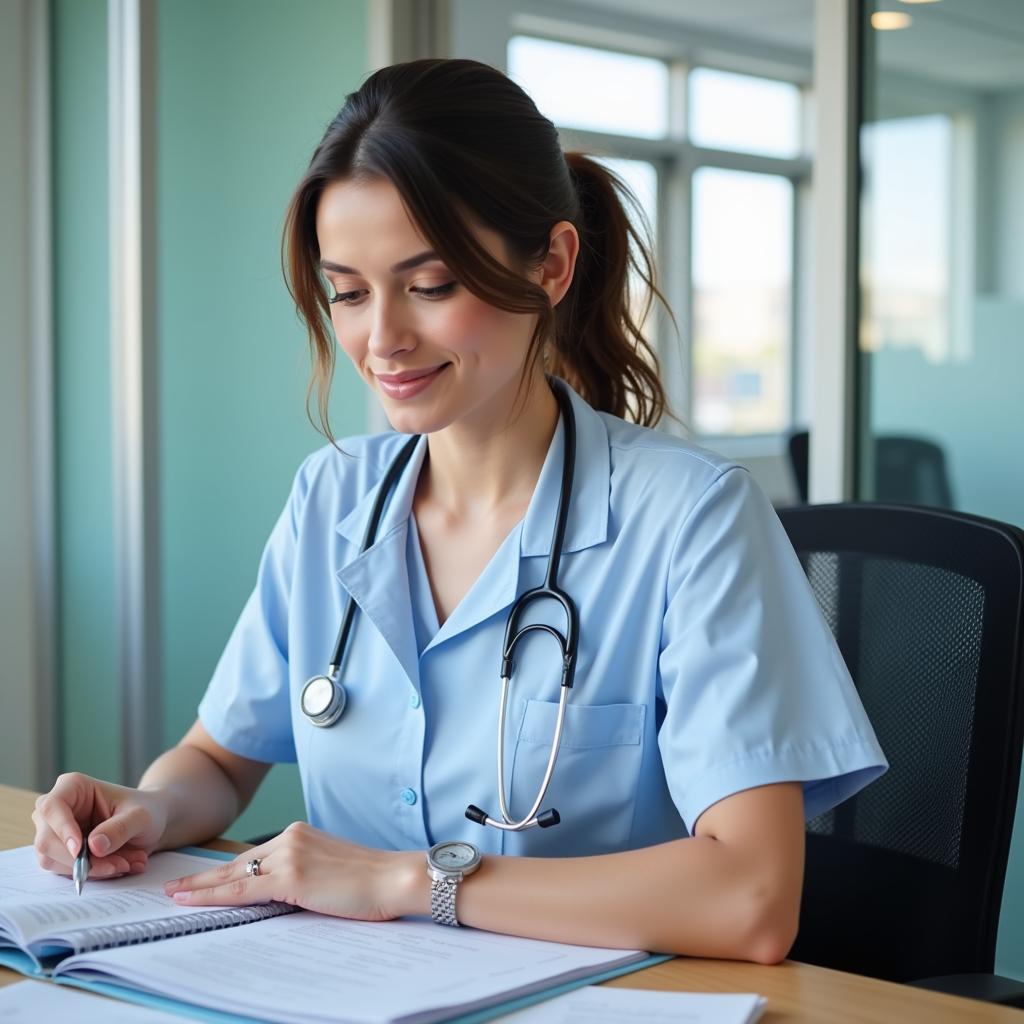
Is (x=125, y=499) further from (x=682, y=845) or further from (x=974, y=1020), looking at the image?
(x=974, y=1020)

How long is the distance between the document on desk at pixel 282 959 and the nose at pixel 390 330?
500mm

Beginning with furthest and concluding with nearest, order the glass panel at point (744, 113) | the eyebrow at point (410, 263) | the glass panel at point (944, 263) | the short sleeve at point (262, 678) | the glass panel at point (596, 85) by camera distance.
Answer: the glass panel at point (744, 113) < the glass panel at point (596, 85) < the glass panel at point (944, 263) < the short sleeve at point (262, 678) < the eyebrow at point (410, 263)

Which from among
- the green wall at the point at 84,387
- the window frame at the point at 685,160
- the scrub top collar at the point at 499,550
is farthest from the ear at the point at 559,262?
the window frame at the point at 685,160

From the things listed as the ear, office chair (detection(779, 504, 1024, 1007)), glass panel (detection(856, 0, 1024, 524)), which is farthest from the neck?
glass panel (detection(856, 0, 1024, 524))

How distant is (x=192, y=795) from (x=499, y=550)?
1.29ft

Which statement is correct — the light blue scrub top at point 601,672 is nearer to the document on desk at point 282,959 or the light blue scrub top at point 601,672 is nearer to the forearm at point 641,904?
the forearm at point 641,904

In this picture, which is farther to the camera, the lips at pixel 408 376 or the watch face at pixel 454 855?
the lips at pixel 408 376

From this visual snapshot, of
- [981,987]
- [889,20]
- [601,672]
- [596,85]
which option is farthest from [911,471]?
[596,85]

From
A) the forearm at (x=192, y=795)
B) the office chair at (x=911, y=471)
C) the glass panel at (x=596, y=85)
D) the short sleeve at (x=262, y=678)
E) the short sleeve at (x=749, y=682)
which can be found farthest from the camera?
the glass panel at (x=596, y=85)

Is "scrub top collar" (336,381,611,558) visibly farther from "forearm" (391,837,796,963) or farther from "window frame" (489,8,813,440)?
"window frame" (489,8,813,440)

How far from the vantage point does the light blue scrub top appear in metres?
1.14

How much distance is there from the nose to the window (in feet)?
13.3

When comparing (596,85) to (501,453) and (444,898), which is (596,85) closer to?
(501,453)

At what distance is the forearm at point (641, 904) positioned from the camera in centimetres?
104
